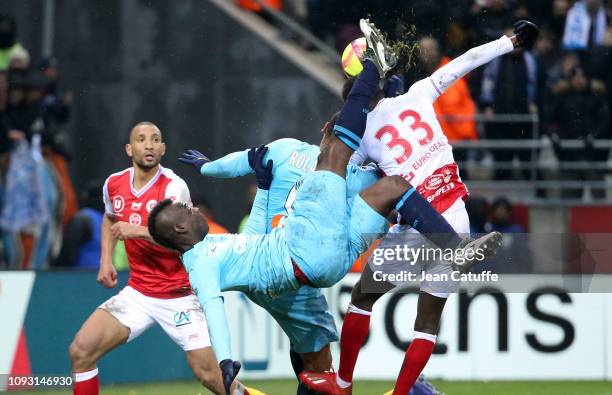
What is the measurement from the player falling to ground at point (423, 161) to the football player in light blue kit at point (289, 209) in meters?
0.16

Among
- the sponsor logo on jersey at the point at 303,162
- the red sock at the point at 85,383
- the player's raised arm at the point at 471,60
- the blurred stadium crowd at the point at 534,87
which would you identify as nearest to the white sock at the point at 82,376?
the red sock at the point at 85,383

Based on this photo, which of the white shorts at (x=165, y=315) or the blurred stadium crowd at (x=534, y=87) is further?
the blurred stadium crowd at (x=534, y=87)

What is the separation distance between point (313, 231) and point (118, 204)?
2.09 metres

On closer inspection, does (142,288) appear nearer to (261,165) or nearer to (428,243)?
(261,165)

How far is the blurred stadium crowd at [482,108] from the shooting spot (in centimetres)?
1525

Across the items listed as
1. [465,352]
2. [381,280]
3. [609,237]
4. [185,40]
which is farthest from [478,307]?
[185,40]

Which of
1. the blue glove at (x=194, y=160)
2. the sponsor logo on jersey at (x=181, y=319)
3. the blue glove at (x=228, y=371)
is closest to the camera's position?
the blue glove at (x=228, y=371)

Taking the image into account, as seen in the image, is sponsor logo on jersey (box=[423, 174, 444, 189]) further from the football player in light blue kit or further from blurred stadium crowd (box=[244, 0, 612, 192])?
blurred stadium crowd (box=[244, 0, 612, 192])

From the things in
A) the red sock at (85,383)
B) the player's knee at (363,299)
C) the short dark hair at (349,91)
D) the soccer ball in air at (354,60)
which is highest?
the soccer ball in air at (354,60)

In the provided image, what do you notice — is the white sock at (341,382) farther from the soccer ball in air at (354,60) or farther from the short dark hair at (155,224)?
the soccer ball in air at (354,60)

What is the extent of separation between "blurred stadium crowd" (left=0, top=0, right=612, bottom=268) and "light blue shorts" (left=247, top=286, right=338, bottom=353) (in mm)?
5639

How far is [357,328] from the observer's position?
9.38 metres

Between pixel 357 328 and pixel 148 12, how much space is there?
8.38m

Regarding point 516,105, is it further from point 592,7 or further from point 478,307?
point 478,307
